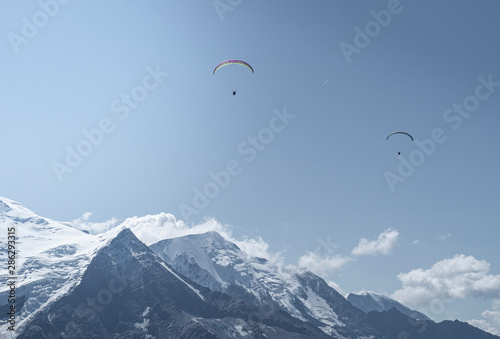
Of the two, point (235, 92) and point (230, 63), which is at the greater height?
point (230, 63)

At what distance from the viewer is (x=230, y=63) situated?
159m

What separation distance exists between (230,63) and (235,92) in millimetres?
11984

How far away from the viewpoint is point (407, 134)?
604 feet

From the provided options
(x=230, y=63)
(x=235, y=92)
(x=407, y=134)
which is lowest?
(x=235, y=92)

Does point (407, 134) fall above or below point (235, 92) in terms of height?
above

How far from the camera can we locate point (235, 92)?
155m

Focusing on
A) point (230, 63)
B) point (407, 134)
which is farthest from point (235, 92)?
point (407, 134)

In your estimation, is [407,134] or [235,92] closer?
[235,92]

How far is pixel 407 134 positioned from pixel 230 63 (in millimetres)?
80112

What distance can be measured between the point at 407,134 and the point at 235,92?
77293 mm

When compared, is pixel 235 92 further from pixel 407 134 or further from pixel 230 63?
pixel 407 134

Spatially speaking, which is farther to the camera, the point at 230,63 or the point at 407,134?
the point at 407,134
